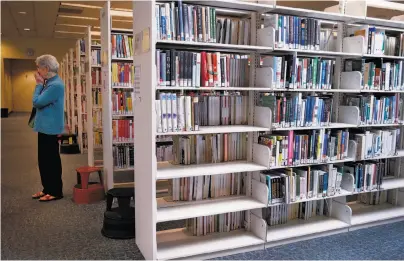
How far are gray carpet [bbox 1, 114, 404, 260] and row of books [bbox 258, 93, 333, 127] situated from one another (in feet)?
3.64

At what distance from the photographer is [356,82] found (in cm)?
340

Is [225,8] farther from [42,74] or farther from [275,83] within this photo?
[42,74]

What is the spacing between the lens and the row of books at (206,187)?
3.05m

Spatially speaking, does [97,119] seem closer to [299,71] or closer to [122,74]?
[122,74]

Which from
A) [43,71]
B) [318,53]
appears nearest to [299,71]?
[318,53]

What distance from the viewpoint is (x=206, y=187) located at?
3.17 m

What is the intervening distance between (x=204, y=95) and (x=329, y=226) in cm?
178

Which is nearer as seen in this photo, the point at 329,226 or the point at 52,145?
the point at 329,226

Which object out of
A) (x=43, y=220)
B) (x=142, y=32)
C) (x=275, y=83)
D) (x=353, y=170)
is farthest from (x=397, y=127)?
(x=43, y=220)

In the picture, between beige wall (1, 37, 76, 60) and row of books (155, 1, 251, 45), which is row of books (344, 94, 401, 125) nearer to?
row of books (155, 1, 251, 45)

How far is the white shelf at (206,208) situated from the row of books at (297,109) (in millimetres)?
725

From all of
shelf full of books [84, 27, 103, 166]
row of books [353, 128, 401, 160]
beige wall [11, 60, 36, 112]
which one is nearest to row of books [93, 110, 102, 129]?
shelf full of books [84, 27, 103, 166]

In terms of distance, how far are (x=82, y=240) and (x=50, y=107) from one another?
170 cm

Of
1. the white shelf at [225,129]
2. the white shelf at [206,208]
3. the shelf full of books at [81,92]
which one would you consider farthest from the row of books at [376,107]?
the shelf full of books at [81,92]
